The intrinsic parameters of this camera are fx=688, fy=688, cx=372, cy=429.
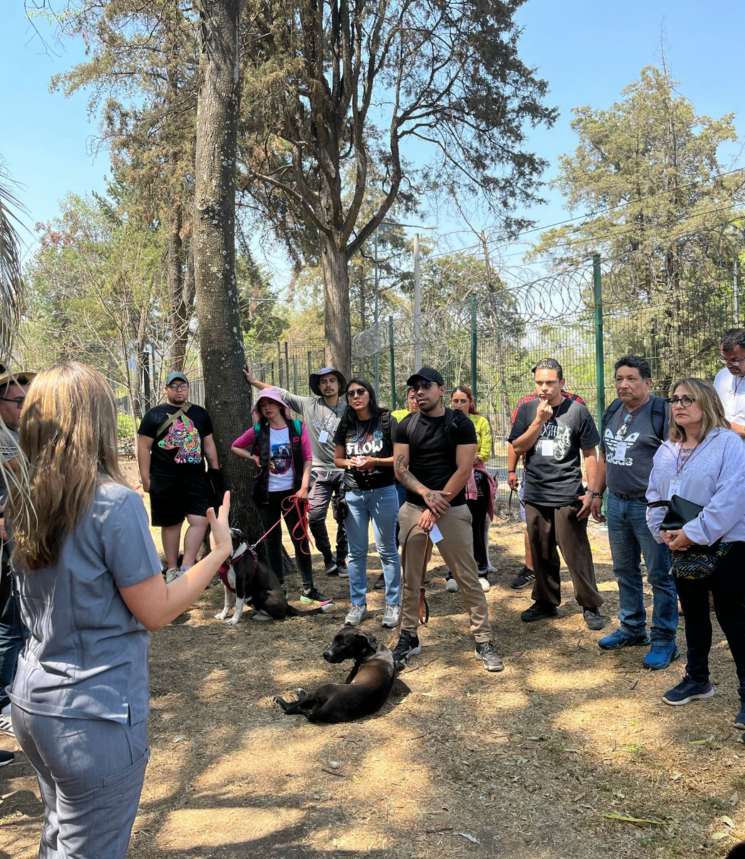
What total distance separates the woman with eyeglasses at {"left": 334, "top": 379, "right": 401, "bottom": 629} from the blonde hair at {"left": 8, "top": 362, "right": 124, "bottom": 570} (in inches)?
135

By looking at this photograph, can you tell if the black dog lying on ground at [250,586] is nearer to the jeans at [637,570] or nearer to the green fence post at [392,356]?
the jeans at [637,570]

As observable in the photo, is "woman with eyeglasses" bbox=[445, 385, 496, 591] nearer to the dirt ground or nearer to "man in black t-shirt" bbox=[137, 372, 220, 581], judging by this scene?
the dirt ground

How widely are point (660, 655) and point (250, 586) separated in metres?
3.03

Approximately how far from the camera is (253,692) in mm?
4262

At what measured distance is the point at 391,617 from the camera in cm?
521

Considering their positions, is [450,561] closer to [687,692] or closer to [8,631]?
[687,692]

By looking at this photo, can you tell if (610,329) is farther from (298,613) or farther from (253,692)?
(253,692)

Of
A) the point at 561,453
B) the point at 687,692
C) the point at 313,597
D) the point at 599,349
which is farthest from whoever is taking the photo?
the point at 599,349

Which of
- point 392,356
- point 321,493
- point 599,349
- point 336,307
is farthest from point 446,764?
point 336,307

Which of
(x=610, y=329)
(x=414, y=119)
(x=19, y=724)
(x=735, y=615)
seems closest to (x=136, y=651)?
(x=19, y=724)

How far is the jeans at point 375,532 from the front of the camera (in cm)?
515

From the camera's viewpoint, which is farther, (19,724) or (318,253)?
(318,253)

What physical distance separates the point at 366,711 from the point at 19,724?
8.12 ft

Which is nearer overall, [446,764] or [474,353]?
[446,764]
